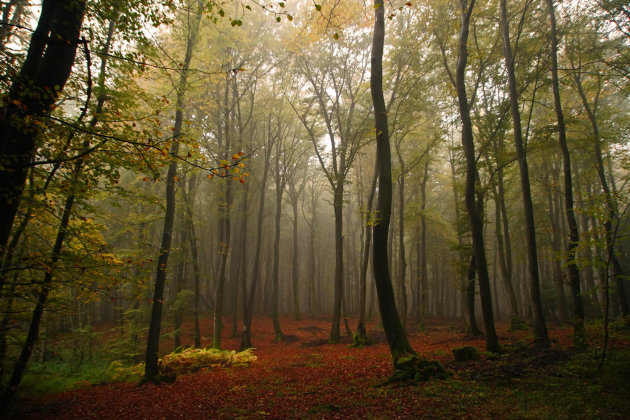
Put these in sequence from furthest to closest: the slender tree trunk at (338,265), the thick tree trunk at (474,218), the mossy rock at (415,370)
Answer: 1. the slender tree trunk at (338,265)
2. the thick tree trunk at (474,218)
3. the mossy rock at (415,370)

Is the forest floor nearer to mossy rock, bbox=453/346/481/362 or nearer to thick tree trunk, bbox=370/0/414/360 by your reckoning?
mossy rock, bbox=453/346/481/362

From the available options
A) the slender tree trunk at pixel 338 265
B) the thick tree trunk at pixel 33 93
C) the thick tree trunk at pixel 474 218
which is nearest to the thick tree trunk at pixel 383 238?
the thick tree trunk at pixel 474 218

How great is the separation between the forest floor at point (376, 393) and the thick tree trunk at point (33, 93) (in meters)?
4.72

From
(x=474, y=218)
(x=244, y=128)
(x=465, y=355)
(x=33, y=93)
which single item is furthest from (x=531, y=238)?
(x=244, y=128)

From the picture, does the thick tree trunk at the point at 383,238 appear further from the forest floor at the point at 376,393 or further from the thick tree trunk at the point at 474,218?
the thick tree trunk at the point at 474,218

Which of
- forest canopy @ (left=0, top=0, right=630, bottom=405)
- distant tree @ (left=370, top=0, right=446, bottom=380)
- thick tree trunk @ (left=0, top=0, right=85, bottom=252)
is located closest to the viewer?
thick tree trunk @ (left=0, top=0, right=85, bottom=252)

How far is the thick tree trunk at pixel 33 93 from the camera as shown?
Result: 308 cm

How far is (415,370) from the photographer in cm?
619

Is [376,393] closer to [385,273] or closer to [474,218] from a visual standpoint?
[385,273]

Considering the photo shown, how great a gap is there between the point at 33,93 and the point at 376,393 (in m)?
6.77

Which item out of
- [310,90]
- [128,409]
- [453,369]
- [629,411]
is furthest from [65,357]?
[629,411]

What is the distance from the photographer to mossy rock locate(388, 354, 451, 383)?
6.04 m

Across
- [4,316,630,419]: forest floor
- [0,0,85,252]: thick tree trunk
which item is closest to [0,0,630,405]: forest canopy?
[0,0,85,252]: thick tree trunk

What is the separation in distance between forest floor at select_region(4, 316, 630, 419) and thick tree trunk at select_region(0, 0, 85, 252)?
472cm
